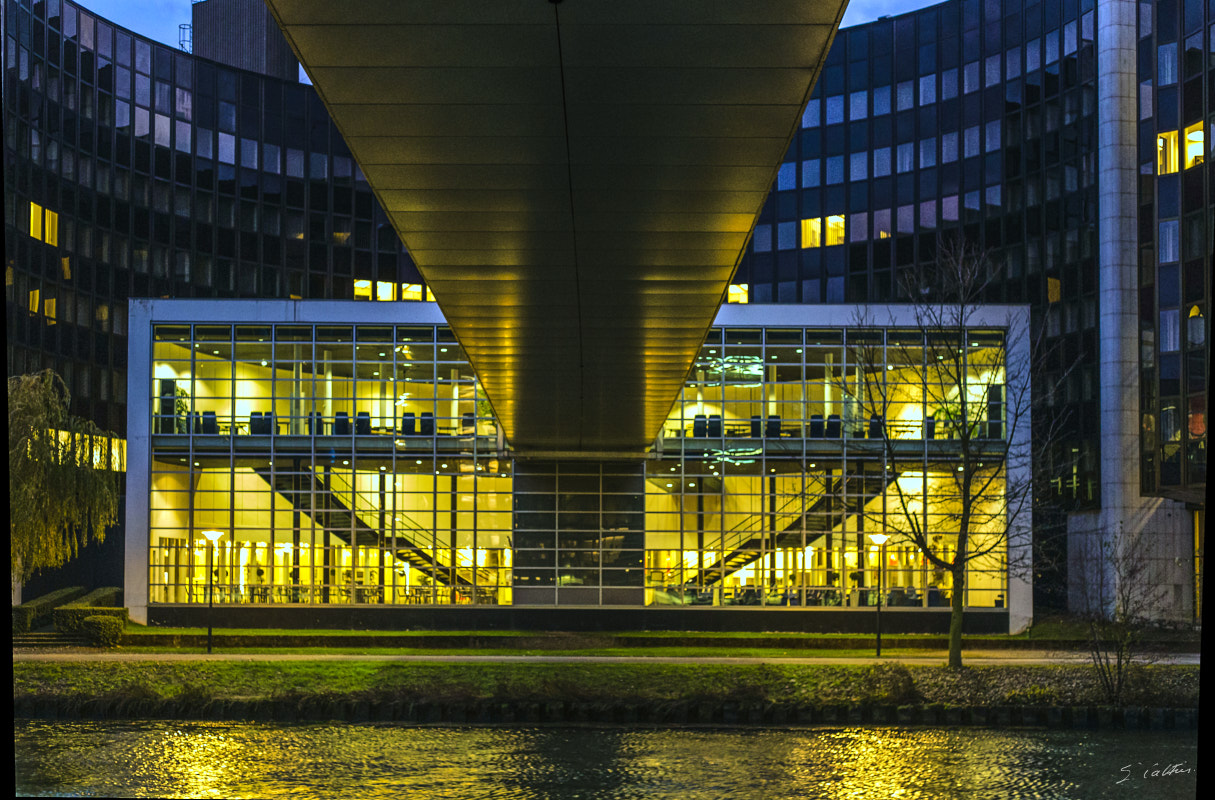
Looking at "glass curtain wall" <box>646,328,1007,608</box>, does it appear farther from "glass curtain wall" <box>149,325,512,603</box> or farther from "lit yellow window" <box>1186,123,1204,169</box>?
"lit yellow window" <box>1186,123,1204,169</box>

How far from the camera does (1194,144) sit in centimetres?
→ 4150

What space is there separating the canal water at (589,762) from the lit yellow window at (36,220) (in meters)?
41.1

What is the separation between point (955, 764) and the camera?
59.2 feet

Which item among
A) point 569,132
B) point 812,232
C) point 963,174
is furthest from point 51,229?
point 569,132

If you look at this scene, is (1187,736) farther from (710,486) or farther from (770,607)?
(710,486)

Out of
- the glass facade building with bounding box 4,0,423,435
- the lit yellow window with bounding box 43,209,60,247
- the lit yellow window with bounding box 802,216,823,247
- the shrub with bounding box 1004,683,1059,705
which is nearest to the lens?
the shrub with bounding box 1004,683,1059,705

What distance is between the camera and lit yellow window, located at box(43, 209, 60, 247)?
188 feet

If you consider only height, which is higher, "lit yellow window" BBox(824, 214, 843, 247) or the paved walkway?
"lit yellow window" BBox(824, 214, 843, 247)

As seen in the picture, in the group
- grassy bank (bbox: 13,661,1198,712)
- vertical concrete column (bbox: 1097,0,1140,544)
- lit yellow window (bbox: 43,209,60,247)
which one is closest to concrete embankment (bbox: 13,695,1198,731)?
grassy bank (bbox: 13,661,1198,712)

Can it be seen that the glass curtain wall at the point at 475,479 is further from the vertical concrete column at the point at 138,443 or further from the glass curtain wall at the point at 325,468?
the vertical concrete column at the point at 138,443

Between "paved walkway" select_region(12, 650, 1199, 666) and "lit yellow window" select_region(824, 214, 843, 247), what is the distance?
120 ft

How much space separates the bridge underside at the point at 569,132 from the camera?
632cm

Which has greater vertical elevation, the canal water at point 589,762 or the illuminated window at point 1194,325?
the illuminated window at point 1194,325

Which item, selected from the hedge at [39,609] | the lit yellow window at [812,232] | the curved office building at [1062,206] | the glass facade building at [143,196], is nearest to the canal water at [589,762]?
the curved office building at [1062,206]
